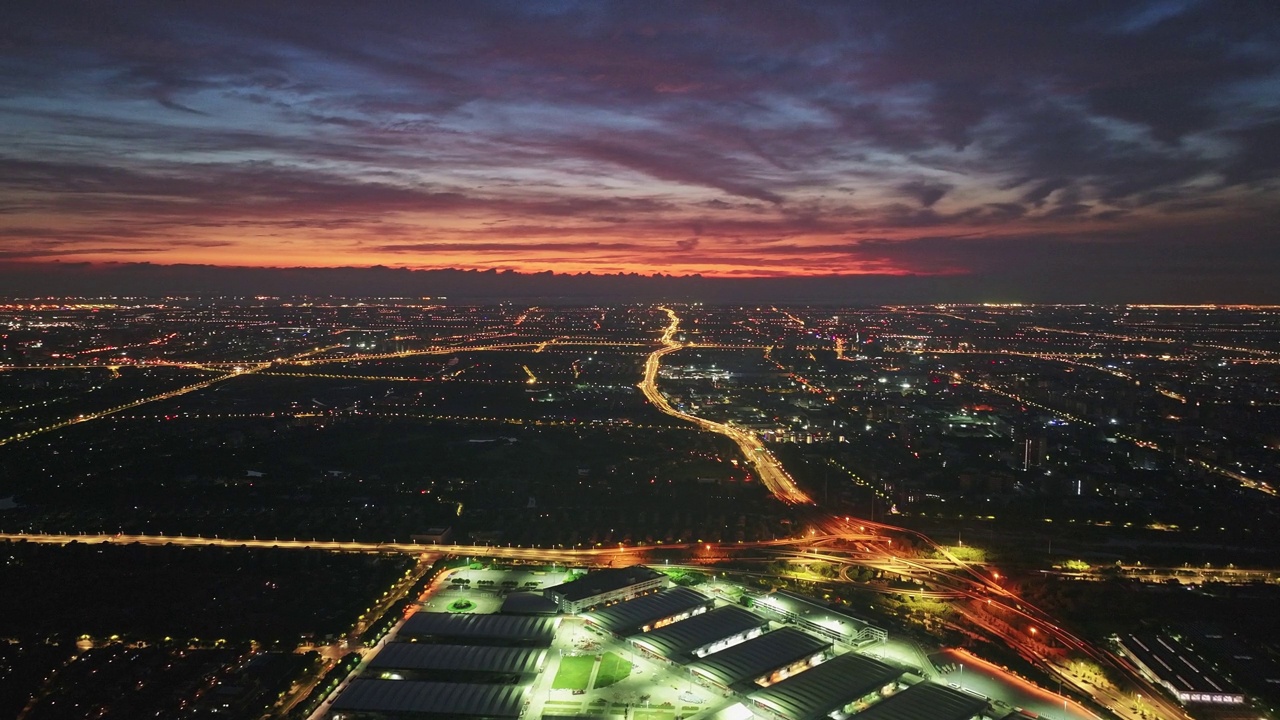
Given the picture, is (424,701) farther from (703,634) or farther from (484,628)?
(703,634)

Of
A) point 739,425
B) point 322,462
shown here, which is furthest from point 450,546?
point 739,425

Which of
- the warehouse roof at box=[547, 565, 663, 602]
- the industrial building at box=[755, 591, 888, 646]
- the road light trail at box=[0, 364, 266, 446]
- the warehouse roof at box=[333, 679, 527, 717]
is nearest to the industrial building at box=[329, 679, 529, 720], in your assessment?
the warehouse roof at box=[333, 679, 527, 717]

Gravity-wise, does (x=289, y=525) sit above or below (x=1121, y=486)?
below

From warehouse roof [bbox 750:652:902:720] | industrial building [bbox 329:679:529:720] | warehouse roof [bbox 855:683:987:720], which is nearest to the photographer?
warehouse roof [bbox 855:683:987:720]

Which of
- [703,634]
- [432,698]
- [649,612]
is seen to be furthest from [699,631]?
[432,698]

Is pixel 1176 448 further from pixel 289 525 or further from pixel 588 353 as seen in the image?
pixel 588 353

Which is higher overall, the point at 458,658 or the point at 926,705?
the point at 926,705

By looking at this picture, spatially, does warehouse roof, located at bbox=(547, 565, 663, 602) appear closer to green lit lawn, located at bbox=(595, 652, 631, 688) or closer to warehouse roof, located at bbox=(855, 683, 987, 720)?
green lit lawn, located at bbox=(595, 652, 631, 688)
